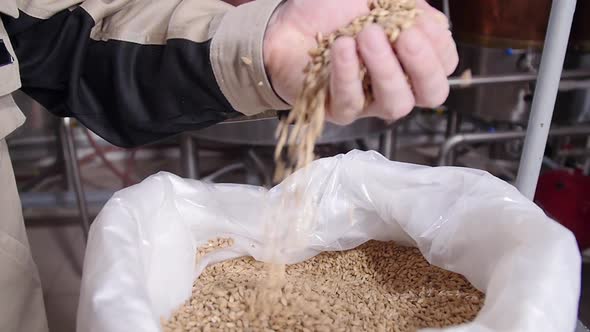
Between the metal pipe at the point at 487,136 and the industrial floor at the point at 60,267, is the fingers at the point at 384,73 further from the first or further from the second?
the industrial floor at the point at 60,267

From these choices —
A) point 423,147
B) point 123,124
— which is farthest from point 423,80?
point 423,147

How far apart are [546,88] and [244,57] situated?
34 cm

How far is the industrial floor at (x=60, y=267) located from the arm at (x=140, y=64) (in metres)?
0.88

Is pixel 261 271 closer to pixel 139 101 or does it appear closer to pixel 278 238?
pixel 278 238

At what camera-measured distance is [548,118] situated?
601 millimetres

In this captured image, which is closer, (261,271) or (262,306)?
(262,306)

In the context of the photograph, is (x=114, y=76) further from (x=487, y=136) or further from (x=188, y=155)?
(x=487, y=136)

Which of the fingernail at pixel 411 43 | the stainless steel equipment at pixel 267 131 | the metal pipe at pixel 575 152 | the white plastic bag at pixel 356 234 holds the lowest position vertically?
the metal pipe at pixel 575 152

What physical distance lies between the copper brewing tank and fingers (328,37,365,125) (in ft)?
2.34

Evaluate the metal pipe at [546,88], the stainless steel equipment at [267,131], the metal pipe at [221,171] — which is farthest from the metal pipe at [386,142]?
the metal pipe at [546,88]

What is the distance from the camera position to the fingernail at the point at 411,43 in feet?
1.42

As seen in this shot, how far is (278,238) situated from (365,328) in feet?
0.54

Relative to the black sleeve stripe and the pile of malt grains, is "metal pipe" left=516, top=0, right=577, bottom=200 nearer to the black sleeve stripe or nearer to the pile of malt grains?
the pile of malt grains

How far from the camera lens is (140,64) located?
1.95 feet
